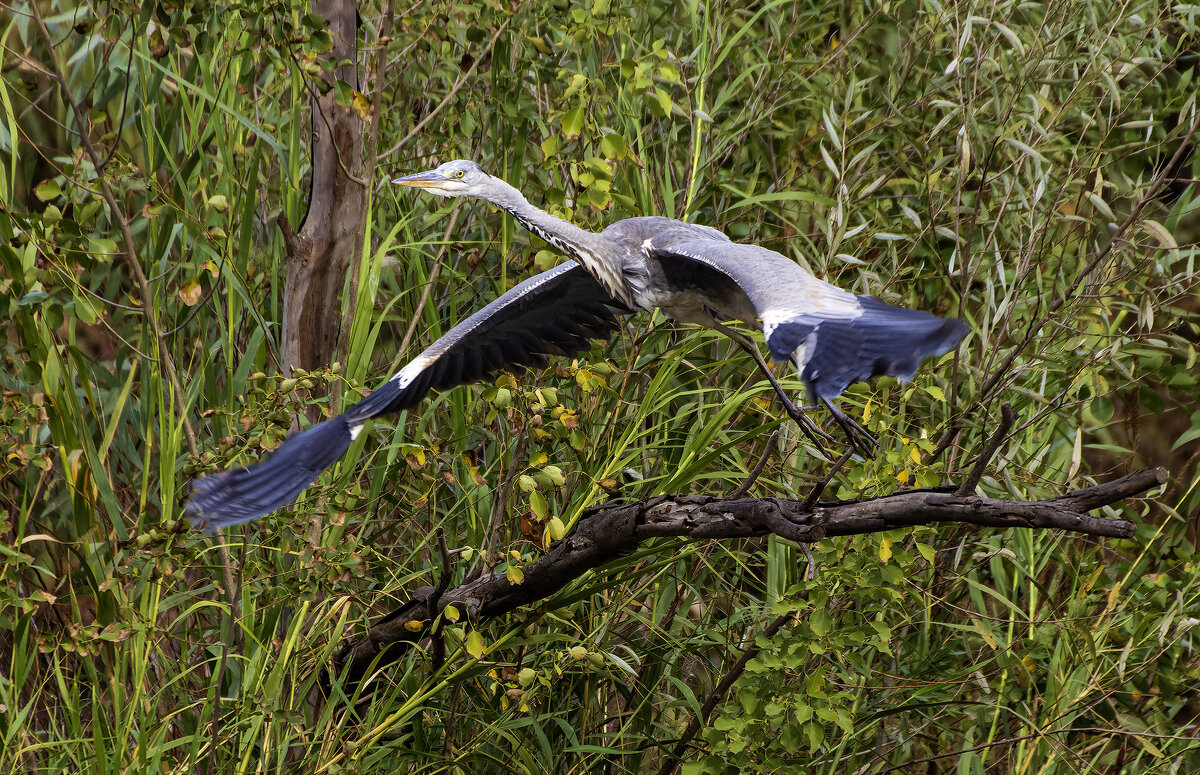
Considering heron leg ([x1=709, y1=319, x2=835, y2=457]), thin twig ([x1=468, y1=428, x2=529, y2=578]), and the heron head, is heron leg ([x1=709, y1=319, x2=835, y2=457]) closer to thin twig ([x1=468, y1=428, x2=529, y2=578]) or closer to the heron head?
thin twig ([x1=468, y1=428, x2=529, y2=578])

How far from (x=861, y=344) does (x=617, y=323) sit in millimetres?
1425

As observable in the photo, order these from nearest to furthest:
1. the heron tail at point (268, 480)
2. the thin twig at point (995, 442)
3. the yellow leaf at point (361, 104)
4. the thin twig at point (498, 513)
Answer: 1. the thin twig at point (995, 442)
2. the heron tail at point (268, 480)
3. the thin twig at point (498, 513)
4. the yellow leaf at point (361, 104)

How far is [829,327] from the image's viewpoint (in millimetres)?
2395

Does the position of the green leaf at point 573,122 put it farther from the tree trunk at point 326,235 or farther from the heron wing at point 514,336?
the tree trunk at point 326,235

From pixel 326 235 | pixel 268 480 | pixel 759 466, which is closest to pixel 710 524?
pixel 759 466

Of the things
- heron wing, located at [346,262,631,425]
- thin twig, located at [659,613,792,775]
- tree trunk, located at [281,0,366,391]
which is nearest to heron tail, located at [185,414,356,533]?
heron wing, located at [346,262,631,425]

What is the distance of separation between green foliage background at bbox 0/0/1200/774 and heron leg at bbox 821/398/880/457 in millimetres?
67

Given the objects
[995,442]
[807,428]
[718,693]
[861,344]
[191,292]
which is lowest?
Answer: [718,693]

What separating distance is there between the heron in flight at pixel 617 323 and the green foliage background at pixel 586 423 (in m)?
0.11

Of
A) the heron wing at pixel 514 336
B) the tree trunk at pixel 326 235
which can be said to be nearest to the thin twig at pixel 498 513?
the heron wing at pixel 514 336

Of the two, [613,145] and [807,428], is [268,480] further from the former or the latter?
[807,428]

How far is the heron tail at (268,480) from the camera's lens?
2.79 meters

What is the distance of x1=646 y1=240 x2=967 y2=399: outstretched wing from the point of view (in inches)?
87.9

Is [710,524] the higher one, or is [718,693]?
[710,524]
